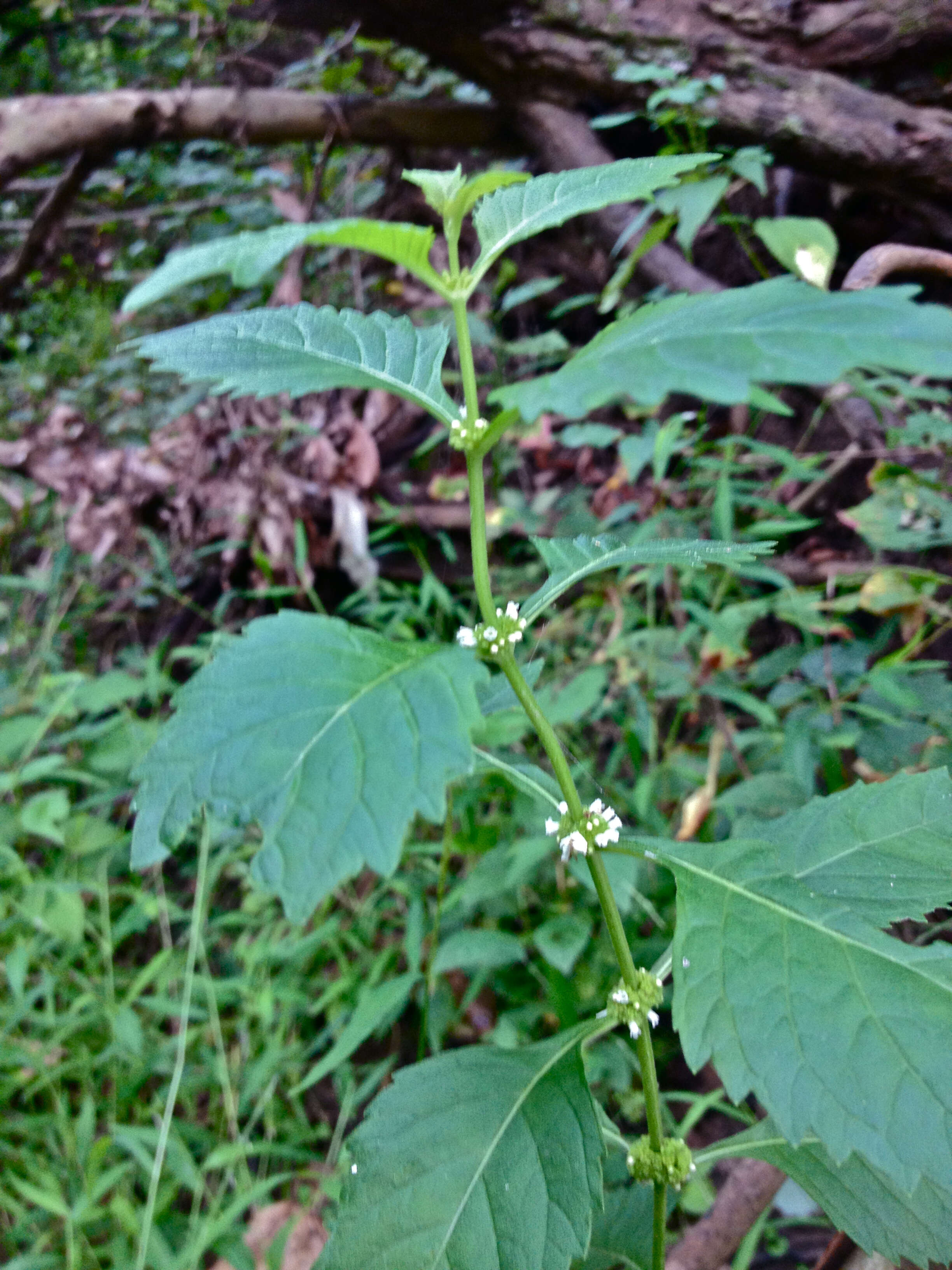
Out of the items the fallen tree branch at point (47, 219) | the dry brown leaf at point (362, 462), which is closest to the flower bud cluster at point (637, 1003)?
the dry brown leaf at point (362, 462)

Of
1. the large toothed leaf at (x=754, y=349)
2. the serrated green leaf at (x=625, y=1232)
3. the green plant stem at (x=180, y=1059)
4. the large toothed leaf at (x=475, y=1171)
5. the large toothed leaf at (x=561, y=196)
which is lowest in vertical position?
the green plant stem at (x=180, y=1059)

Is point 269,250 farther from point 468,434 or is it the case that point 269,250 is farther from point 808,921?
point 808,921

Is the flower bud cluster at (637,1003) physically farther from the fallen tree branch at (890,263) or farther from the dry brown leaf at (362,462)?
the dry brown leaf at (362,462)

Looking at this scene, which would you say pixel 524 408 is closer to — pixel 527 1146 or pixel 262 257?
pixel 262 257

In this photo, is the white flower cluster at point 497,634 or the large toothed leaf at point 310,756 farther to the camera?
the white flower cluster at point 497,634

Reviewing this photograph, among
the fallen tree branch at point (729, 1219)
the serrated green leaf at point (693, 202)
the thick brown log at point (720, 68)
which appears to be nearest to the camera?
the fallen tree branch at point (729, 1219)

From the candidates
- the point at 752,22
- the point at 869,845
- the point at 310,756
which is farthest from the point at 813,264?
the point at 310,756
